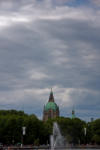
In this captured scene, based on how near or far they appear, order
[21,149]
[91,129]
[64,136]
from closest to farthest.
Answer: [21,149] < [64,136] < [91,129]

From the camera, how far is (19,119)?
147 m

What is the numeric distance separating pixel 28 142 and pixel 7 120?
10.2 m

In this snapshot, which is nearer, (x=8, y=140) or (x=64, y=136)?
(x=8, y=140)

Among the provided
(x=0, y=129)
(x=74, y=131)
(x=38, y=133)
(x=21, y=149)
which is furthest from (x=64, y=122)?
(x=21, y=149)

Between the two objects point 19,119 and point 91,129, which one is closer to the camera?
point 19,119

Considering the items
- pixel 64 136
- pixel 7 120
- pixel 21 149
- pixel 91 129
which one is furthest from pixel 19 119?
pixel 21 149

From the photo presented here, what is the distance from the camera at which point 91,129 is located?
587 ft

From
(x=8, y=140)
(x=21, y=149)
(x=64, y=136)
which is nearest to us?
(x=21, y=149)

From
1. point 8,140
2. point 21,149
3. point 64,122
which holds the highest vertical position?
point 64,122

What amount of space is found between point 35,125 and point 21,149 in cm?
5841

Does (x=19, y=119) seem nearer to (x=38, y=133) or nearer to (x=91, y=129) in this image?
(x=38, y=133)

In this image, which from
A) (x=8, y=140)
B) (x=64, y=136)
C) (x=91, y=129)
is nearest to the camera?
(x=8, y=140)

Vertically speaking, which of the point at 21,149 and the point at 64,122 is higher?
the point at 64,122

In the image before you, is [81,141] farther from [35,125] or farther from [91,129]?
[35,125]
